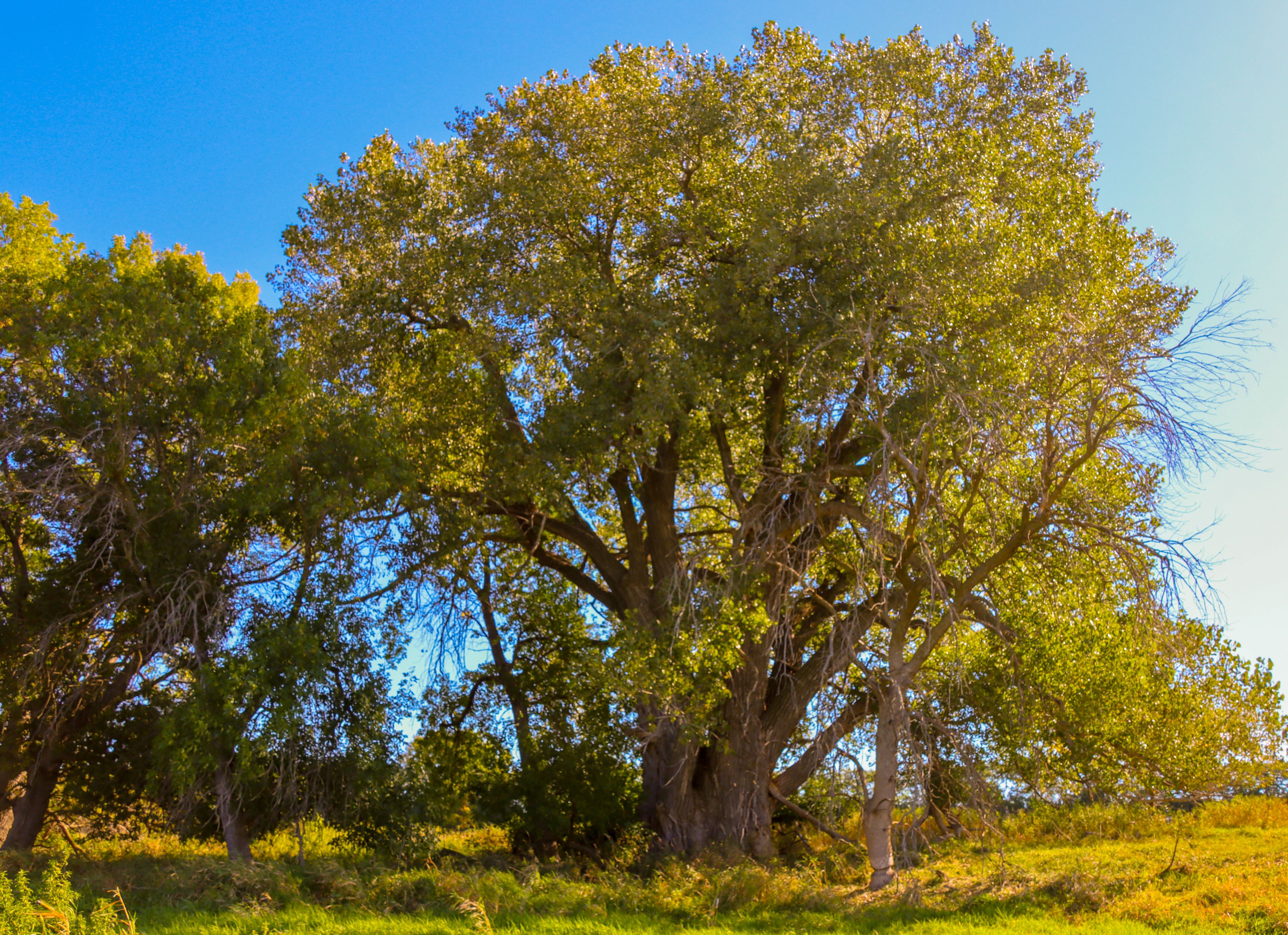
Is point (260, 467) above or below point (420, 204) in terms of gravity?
below

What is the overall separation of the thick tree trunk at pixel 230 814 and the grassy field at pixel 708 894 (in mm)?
445

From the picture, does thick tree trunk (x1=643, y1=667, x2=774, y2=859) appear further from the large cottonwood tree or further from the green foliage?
the green foliage

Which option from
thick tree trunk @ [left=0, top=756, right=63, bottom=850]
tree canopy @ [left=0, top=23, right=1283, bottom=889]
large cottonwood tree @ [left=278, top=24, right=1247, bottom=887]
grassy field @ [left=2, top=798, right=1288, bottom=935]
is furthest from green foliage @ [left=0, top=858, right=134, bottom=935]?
thick tree trunk @ [left=0, top=756, right=63, bottom=850]

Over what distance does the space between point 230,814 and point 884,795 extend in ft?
30.5

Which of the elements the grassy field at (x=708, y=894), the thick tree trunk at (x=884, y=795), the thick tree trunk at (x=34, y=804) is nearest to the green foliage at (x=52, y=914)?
the grassy field at (x=708, y=894)

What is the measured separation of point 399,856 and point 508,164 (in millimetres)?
11508

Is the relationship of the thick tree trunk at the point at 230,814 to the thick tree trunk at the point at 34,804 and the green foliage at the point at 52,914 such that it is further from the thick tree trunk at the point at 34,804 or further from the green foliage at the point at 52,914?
the thick tree trunk at the point at 34,804

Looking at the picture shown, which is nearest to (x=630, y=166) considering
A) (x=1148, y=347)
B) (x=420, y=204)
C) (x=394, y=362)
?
(x=420, y=204)

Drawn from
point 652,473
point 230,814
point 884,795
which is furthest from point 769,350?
point 230,814

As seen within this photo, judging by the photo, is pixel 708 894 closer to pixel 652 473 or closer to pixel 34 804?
pixel 652 473

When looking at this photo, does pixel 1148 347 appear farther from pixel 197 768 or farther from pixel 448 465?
pixel 197 768

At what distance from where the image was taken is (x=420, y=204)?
1664 cm

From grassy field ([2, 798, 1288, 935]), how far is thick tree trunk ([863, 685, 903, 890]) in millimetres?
322

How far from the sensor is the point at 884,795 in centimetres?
1232
